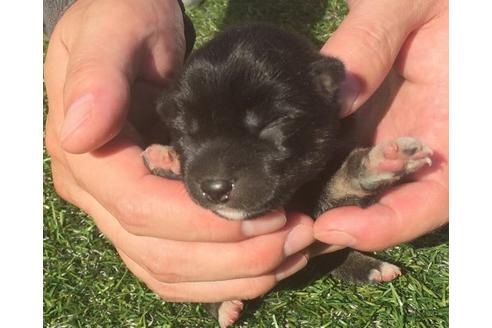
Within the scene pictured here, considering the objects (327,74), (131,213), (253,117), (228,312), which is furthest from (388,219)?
(131,213)

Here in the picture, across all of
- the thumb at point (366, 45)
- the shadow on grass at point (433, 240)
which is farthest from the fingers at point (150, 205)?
the shadow on grass at point (433, 240)

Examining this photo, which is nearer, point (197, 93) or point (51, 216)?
point (197, 93)

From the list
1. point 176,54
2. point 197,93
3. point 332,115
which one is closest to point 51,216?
point 176,54

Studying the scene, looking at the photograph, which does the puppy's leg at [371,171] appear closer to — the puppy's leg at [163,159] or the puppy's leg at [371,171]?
the puppy's leg at [371,171]

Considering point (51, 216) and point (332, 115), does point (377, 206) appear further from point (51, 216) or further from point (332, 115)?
point (51, 216)

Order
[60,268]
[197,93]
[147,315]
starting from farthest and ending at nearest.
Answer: [60,268]
[147,315]
[197,93]

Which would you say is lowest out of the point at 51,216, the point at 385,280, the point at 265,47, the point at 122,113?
the point at 51,216
